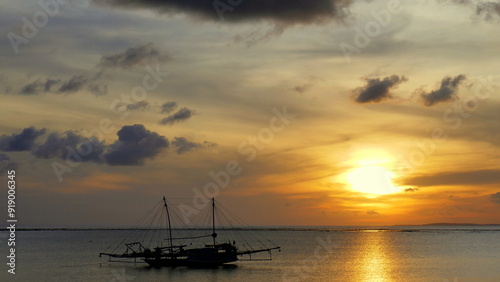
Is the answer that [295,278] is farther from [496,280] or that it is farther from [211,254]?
[496,280]

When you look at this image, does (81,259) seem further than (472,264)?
Yes

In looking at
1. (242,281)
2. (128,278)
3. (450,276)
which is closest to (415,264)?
(450,276)

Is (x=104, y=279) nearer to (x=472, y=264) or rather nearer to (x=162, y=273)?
(x=162, y=273)

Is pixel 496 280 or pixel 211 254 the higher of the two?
pixel 211 254

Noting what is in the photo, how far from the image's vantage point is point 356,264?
13000cm

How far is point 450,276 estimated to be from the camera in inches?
4003

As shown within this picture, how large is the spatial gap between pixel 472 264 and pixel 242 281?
58.2m

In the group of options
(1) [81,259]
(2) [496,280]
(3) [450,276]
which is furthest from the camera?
(1) [81,259]

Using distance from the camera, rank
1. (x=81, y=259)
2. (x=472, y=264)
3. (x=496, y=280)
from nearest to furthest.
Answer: (x=496, y=280) → (x=472, y=264) → (x=81, y=259)

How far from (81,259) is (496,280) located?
3682 inches

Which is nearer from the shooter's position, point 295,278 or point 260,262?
point 295,278

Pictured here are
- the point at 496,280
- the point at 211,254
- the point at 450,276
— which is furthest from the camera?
the point at 211,254

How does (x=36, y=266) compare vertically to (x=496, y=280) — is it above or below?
above

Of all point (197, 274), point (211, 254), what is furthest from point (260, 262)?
point (197, 274)
